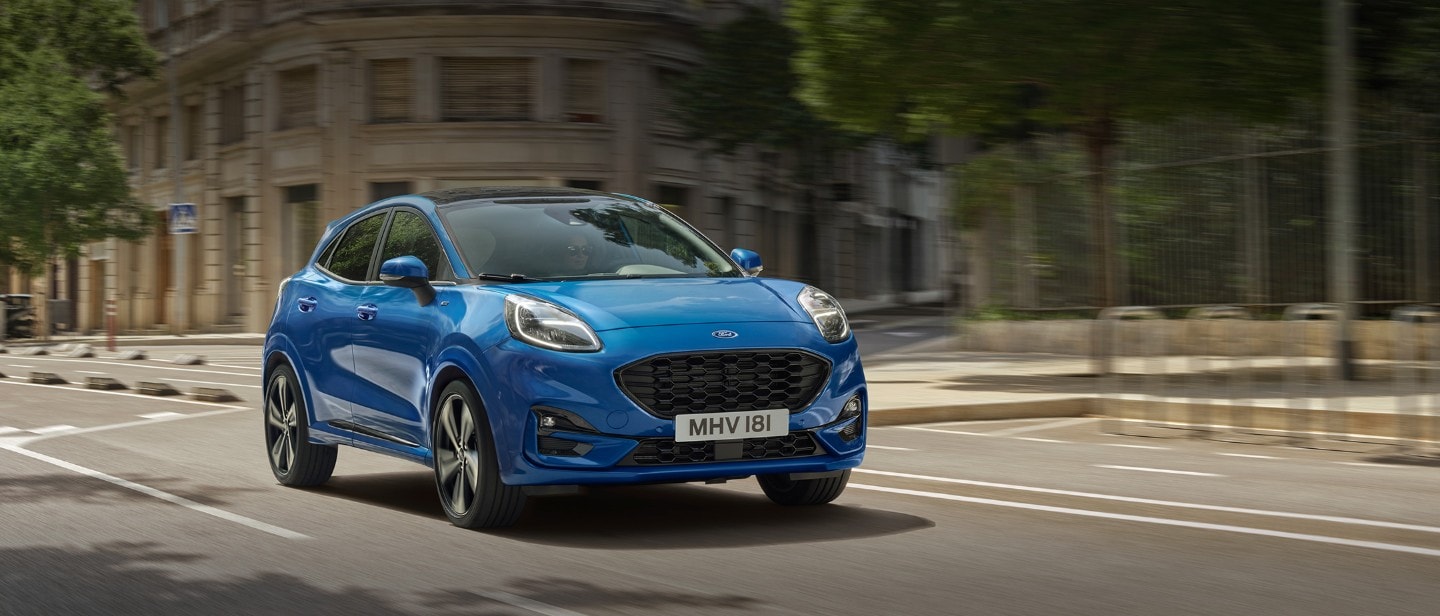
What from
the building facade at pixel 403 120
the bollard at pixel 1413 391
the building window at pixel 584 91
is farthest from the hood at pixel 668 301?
the building window at pixel 584 91

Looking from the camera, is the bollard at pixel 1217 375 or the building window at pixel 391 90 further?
the building window at pixel 391 90

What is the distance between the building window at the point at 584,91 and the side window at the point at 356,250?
29669mm

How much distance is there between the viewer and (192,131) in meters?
46.2

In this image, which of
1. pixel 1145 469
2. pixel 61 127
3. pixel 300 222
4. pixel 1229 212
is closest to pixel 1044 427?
pixel 1145 469

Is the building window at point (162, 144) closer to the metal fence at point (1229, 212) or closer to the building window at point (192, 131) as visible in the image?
the building window at point (192, 131)

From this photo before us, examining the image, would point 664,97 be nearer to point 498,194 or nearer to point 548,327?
point 498,194

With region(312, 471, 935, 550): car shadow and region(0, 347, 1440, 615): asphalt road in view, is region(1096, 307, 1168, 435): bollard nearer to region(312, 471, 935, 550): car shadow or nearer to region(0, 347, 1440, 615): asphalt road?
region(0, 347, 1440, 615): asphalt road

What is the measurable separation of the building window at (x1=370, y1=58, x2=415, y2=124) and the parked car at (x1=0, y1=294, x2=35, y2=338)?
1035cm

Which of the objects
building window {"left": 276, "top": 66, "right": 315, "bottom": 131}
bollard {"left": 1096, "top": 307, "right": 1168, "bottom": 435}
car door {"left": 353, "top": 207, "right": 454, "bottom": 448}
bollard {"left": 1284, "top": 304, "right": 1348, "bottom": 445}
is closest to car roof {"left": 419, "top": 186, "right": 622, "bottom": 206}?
car door {"left": 353, "top": 207, "right": 454, "bottom": 448}

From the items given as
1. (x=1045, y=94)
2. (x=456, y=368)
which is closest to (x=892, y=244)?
(x=1045, y=94)

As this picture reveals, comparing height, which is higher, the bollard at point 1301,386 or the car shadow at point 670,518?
the bollard at point 1301,386

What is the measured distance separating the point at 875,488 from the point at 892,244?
5162 cm

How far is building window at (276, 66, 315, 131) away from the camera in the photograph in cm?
4016

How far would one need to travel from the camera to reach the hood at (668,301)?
7336 millimetres
